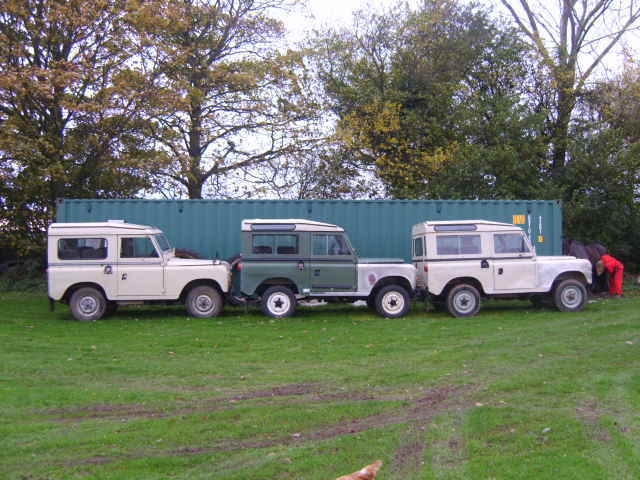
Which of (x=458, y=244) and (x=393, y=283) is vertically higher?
(x=458, y=244)

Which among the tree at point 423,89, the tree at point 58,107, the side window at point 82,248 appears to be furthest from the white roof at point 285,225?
the tree at point 423,89

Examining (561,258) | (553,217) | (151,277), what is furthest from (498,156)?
(151,277)

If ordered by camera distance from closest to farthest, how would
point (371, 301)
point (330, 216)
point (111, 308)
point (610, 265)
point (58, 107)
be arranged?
point (371, 301) → point (111, 308) → point (330, 216) → point (610, 265) → point (58, 107)

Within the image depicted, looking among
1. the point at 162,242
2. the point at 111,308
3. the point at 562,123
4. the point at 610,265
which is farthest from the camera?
the point at 562,123

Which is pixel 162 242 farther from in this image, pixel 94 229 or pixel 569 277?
pixel 569 277

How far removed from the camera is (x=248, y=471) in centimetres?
484

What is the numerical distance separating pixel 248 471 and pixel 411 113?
21777 millimetres

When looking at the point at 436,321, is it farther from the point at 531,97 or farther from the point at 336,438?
the point at 531,97

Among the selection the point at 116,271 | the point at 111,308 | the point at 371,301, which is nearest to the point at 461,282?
the point at 371,301

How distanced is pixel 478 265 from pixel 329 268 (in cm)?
332

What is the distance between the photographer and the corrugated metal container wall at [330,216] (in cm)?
1608

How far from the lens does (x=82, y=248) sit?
13586mm

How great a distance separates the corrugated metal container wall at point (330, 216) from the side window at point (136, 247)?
232 centimetres

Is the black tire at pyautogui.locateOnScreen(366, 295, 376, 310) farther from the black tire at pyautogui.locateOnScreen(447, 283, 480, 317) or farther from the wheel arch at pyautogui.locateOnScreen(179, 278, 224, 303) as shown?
the wheel arch at pyautogui.locateOnScreen(179, 278, 224, 303)
